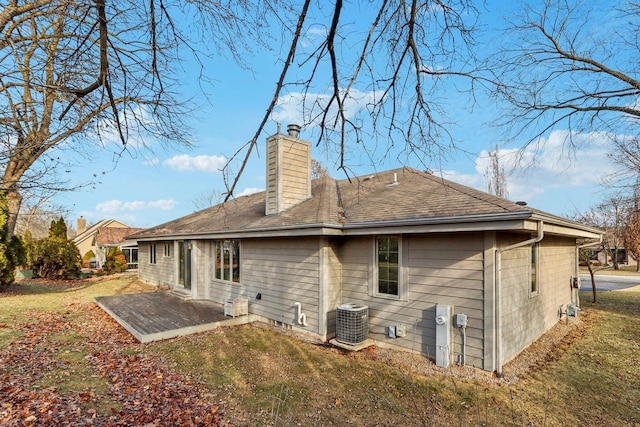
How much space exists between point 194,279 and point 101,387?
6637mm

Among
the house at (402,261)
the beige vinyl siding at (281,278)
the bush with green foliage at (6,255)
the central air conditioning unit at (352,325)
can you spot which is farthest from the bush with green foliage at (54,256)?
the central air conditioning unit at (352,325)

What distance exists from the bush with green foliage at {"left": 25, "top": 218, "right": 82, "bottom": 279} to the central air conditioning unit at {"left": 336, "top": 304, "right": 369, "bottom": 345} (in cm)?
1738

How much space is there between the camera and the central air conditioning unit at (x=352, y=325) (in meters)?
6.42

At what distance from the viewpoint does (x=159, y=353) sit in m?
6.27

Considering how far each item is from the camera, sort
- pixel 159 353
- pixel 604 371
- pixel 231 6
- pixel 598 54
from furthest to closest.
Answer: pixel 598 54 → pixel 159 353 → pixel 604 371 → pixel 231 6

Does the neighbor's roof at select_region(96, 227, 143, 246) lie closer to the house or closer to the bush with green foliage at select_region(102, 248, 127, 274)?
the bush with green foliage at select_region(102, 248, 127, 274)

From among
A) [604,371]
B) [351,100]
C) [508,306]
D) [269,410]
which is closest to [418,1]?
[351,100]

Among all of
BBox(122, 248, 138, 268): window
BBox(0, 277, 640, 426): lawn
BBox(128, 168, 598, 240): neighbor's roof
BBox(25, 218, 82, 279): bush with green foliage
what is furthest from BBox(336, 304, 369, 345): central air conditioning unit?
BBox(122, 248, 138, 268): window

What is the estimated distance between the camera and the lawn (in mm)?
4020

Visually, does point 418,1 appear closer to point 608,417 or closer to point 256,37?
point 256,37

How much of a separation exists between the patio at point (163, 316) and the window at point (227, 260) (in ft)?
3.17

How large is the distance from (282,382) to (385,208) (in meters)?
4.03

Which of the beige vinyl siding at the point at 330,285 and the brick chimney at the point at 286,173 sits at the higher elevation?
the brick chimney at the point at 286,173

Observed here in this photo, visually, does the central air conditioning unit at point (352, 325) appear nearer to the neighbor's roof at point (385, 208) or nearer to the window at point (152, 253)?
the neighbor's roof at point (385, 208)
